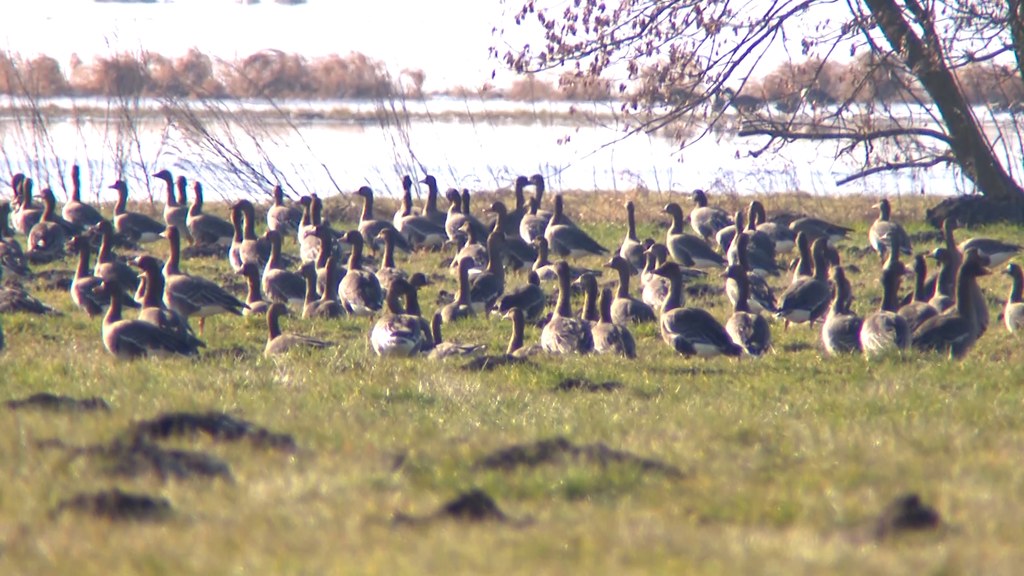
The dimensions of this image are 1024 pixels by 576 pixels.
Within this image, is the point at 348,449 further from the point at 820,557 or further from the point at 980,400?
the point at 980,400

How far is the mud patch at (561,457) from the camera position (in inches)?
256

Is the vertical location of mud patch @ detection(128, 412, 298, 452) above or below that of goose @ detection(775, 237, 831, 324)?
above

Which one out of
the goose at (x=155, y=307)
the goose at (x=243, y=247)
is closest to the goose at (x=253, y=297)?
the goose at (x=155, y=307)

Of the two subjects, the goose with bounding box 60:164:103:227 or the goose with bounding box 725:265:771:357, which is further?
the goose with bounding box 60:164:103:227

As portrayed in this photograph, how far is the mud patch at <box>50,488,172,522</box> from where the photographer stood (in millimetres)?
5270

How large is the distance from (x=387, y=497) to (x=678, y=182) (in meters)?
27.8

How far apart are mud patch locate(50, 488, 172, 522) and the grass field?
0.19ft

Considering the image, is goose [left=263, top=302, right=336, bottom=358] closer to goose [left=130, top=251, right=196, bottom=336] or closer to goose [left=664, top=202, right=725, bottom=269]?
goose [left=130, top=251, right=196, bottom=336]

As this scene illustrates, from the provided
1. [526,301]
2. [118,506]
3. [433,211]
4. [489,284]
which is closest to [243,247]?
[489,284]

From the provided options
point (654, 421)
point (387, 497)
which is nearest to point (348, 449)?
point (387, 497)

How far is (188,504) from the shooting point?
548 centimetres

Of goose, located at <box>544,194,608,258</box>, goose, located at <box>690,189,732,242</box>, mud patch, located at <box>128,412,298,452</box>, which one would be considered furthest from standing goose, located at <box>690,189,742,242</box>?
mud patch, located at <box>128,412,298,452</box>

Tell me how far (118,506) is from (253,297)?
36.7 feet

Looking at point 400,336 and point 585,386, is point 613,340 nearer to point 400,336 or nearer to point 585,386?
point 400,336
